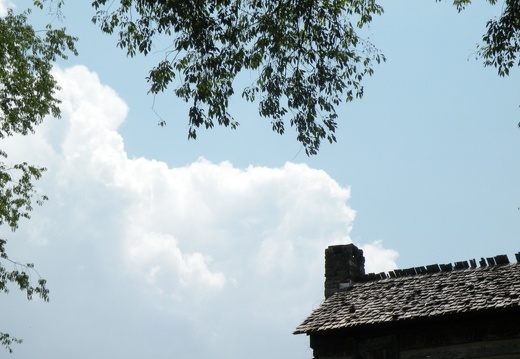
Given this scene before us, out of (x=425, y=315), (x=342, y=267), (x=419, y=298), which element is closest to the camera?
(x=425, y=315)

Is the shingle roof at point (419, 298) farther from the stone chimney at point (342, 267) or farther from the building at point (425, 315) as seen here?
the stone chimney at point (342, 267)

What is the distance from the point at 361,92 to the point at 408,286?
6075mm

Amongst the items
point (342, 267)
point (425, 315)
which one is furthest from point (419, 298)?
point (342, 267)

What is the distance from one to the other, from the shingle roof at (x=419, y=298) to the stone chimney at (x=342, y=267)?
0.38 meters

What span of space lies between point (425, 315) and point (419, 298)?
126 centimetres

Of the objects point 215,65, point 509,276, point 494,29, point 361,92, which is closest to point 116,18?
point 215,65

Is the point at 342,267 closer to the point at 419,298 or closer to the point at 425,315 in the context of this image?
the point at 419,298

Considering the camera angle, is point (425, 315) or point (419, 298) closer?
point (425, 315)

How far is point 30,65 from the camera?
21359mm

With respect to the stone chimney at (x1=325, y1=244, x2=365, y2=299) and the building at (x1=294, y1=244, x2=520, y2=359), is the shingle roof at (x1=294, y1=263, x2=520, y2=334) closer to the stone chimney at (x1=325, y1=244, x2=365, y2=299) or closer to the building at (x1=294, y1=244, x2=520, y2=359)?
the building at (x1=294, y1=244, x2=520, y2=359)

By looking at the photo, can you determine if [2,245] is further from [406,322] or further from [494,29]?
[494,29]

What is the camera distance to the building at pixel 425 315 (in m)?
14.1

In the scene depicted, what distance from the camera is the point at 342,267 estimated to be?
735 inches

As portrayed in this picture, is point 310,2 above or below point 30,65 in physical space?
below
